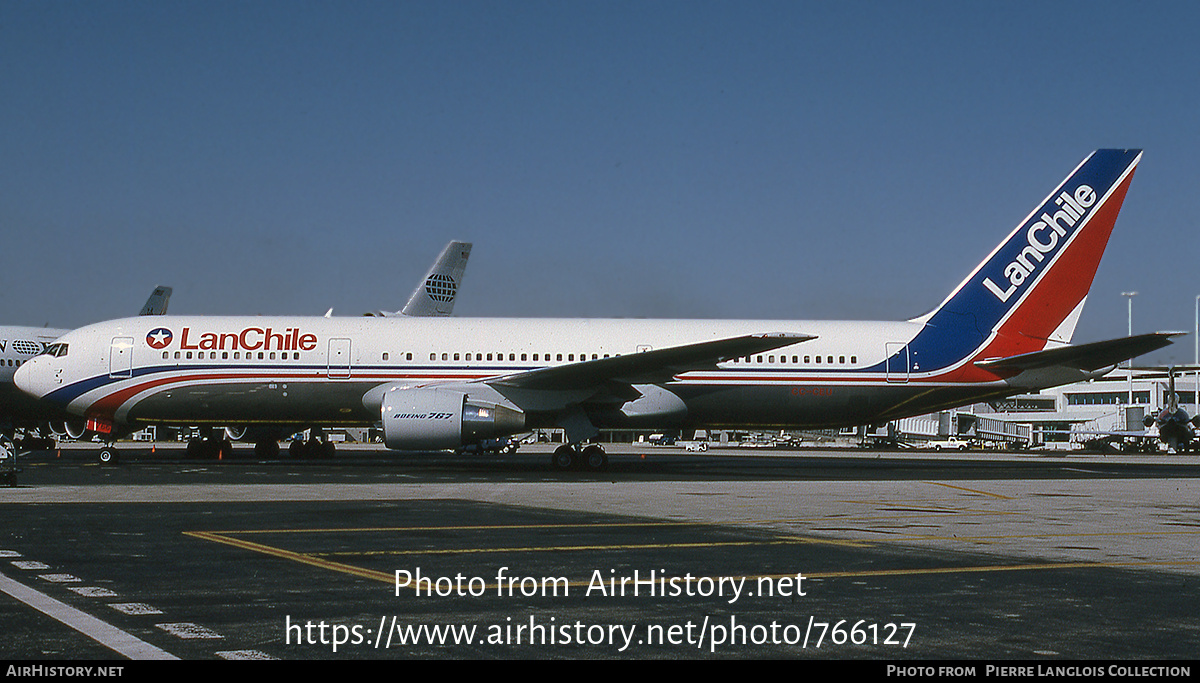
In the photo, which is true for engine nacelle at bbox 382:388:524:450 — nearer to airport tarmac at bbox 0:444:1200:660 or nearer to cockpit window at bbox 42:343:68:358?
airport tarmac at bbox 0:444:1200:660

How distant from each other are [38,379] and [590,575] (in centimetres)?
2402

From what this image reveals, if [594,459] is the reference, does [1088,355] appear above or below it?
above

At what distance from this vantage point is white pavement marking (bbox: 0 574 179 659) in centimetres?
539

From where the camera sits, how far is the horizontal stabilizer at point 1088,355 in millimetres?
23328

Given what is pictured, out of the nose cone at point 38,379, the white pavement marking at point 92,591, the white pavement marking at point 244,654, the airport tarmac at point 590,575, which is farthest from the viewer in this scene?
the nose cone at point 38,379

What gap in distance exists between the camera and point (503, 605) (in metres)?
6.96

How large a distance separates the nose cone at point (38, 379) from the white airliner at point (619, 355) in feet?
0.12

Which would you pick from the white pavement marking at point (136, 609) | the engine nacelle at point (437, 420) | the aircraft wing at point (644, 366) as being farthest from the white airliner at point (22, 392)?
the white pavement marking at point (136, 609)

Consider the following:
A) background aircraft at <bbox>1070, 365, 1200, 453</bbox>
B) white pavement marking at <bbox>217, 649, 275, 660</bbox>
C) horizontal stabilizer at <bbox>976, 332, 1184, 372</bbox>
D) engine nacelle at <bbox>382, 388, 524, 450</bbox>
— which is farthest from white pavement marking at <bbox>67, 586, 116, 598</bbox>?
background aircraft at <bbox>1070, 365, 1200, 453</bbox>

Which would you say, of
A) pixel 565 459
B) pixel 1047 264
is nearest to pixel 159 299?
pixel 565 459

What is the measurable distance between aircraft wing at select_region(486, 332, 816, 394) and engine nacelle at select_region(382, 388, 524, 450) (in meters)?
1.06

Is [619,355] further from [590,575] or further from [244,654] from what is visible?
[244,654]

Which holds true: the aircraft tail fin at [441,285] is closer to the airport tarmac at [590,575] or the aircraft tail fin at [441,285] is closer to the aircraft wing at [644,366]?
the aircraft wing at [644,366]

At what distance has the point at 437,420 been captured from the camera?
23750 mm
